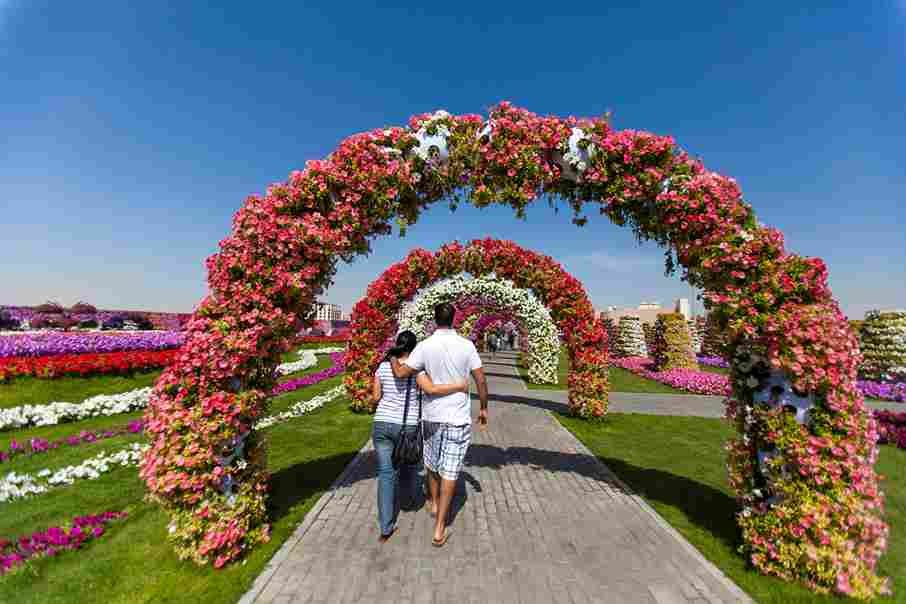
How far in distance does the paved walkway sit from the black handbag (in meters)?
0.74

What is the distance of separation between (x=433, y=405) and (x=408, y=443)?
1.96 ft

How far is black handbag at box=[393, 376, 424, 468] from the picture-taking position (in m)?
4.47

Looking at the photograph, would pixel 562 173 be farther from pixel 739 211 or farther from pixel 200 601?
pixel 200 601

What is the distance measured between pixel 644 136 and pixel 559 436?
20.7ft

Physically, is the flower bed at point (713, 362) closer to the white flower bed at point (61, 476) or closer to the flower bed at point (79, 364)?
the flower bed at point (79, 364)

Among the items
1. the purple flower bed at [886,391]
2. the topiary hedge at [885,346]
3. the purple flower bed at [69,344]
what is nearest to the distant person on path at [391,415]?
the purple flower bed at [69,344]

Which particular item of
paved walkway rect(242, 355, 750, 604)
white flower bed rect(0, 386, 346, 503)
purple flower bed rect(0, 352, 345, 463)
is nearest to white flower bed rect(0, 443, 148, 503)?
white flower bed rect(0, 386, 346, 503)

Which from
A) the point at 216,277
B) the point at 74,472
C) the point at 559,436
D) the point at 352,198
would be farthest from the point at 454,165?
the point at 74,472

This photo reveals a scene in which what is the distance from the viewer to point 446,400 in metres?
4.29

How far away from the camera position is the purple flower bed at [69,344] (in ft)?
42.2

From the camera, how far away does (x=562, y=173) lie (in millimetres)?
4801

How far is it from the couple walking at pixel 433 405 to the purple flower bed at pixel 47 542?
304cm

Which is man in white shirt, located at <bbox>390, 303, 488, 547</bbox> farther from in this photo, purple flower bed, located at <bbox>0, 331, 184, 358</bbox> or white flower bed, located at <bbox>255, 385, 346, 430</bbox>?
purple flower bed, located at <bbox>0, 331, 184, 358</bbox>

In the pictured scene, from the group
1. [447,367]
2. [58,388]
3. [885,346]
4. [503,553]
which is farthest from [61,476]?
[885,346]
